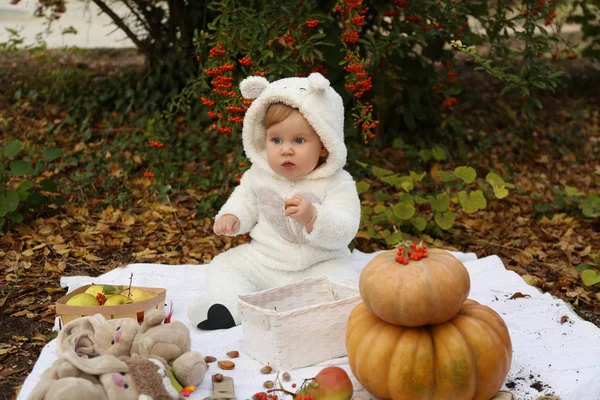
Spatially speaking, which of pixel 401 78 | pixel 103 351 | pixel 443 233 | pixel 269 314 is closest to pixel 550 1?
pixel 401 78

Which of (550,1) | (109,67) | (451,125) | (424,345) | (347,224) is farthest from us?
(109,67)

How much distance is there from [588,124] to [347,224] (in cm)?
484

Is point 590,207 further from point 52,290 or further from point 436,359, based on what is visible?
point 52,290

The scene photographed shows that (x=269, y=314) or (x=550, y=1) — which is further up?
(x=550, y=1)

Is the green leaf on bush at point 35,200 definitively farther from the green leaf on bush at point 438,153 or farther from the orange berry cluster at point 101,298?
the green leaf on bush at point 438,153

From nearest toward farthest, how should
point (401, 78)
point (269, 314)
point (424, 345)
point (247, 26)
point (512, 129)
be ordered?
point (424, 345) < point (269, 314) < point (247, 26) < point (401, 78) < point (512, 129)

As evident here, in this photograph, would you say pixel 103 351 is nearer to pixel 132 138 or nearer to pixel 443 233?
pixel 443 233

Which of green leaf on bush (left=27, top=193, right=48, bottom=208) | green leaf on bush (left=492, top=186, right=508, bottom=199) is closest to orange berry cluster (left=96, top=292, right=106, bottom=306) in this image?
green leaf on bush (left=27, top=193, right=48, bottom=208)

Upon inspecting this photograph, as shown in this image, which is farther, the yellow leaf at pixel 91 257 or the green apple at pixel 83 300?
the yellow leaf at pixel 91 257

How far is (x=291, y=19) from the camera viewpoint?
13.8 feet

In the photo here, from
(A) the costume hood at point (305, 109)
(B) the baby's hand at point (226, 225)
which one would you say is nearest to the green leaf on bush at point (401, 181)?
(A) the costume hood at point (305, 109)

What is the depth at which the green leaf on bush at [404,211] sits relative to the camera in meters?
4.56

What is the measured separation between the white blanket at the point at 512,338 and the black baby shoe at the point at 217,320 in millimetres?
36

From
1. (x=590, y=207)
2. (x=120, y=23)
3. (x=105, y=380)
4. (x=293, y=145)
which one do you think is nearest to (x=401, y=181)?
(x=590, y=207)
